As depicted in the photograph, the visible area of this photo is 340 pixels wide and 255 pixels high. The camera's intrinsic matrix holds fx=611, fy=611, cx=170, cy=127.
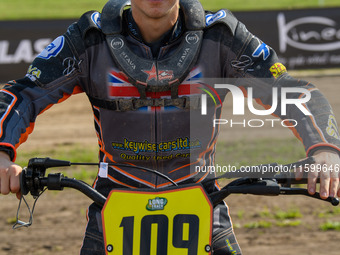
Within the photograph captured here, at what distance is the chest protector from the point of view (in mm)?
3334

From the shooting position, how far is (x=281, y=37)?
1345 cm

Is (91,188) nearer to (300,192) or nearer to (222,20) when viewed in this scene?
(300,192)

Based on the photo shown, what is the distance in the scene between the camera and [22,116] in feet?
10.6

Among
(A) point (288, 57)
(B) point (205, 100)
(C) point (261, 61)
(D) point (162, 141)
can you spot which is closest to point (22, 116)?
(D) point (162, 141)

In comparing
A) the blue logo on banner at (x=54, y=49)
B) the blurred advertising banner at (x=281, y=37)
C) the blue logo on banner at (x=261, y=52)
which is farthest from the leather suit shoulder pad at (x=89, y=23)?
the blurred advertising banner at (x=281, y=37)

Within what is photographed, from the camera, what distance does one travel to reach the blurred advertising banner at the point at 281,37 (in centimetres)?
1284

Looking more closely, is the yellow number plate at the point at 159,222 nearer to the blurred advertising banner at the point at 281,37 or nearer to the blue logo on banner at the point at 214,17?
the blue logo on banner at the point at 214,17

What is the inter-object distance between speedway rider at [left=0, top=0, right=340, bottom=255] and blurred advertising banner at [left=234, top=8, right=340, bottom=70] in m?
10.0

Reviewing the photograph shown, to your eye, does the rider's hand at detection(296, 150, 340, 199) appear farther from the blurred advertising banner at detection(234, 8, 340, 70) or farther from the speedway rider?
the blurred advertising banner at detection(234, 8, 340, 70)

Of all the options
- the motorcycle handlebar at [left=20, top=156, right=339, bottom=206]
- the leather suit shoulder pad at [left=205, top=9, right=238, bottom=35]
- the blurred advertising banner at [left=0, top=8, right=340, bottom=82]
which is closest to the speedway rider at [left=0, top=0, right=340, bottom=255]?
the leather suit shoulder pad at [left=205, top=9, right=238, bottom=35]

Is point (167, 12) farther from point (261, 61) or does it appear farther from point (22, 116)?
point (22, 116)

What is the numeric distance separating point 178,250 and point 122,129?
3.32 ft

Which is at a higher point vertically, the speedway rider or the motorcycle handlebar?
the speedway rider

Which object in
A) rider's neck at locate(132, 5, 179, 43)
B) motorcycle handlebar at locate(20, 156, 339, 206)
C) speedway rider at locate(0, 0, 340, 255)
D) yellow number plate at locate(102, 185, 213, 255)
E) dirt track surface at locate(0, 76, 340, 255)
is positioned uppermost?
rider's neck at locate(132, 5, 179, 43)
